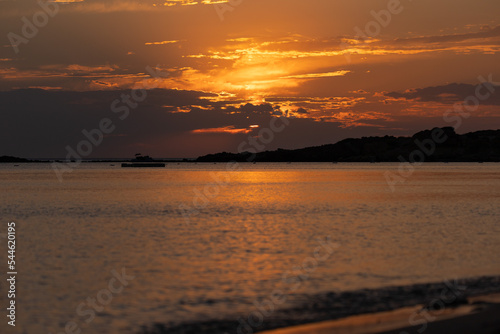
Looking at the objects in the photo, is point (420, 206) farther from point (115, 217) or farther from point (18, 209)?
point (18, 209)

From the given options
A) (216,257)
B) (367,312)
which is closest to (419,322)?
(367,312)

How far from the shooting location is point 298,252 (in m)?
30.1

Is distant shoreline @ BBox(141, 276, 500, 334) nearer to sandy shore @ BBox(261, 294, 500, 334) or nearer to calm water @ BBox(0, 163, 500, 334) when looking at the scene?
sandy shore @ BBox(261, 294, 500, 334)

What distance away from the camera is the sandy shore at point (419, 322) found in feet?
46.4

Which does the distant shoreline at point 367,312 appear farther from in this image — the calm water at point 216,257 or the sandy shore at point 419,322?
the calm water at point 216,257

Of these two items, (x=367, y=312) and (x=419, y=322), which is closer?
(x=419, y=322)

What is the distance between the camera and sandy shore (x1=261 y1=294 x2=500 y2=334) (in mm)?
14156

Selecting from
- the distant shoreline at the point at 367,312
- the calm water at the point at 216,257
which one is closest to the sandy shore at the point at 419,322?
the distant shoreline at the point at 367,312

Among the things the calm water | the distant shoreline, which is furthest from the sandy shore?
the calm water

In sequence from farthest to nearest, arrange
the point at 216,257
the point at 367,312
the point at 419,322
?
the point at 216,257, the point at 367,312, the point at 419,322

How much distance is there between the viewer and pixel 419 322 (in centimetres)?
1509

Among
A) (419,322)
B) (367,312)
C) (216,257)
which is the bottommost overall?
(419,322)

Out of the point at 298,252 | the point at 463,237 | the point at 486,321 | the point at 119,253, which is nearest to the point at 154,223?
the point at 119,253

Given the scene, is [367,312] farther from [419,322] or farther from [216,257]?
[216,257]
